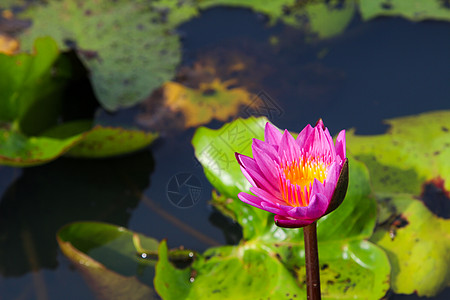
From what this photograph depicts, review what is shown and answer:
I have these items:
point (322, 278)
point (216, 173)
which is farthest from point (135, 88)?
point (322, 278)

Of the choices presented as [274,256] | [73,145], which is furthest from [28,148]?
[274,256]

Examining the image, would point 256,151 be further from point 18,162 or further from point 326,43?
point 326,43

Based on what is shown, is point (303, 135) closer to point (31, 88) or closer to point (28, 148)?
point (28, 148)

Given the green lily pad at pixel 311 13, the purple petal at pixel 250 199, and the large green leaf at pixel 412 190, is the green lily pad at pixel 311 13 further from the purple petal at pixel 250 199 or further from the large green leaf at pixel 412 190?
the purple petal at pixel 250 199

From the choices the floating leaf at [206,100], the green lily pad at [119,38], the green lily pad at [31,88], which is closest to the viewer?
the green lily pad at [31,88]

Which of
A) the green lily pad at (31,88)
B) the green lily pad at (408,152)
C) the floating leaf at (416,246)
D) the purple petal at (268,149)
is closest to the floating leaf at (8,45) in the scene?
the green lily pad at (31,88)

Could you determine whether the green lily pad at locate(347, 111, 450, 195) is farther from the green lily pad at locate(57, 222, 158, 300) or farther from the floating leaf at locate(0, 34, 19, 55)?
the floating leaf at locate(0, 34, 19, 55)

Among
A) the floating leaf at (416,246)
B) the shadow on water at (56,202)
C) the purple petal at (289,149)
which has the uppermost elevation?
the purple petal at (289,149)
